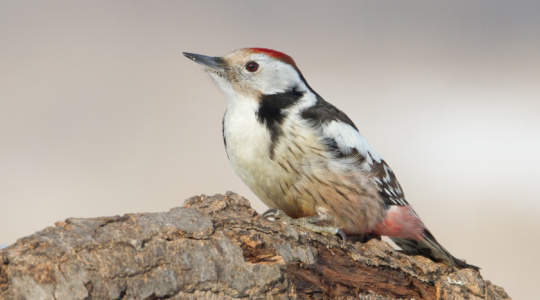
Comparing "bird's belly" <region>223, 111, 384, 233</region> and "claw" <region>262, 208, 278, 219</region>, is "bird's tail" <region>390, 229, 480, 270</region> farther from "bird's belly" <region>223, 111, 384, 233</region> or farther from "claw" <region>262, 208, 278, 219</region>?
"claw" <region>262, 208, 278, 219</region>

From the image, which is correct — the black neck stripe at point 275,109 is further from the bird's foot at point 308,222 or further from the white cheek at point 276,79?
the bird's foot at point 308,222

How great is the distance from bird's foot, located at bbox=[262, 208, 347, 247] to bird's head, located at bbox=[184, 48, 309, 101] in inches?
19.4

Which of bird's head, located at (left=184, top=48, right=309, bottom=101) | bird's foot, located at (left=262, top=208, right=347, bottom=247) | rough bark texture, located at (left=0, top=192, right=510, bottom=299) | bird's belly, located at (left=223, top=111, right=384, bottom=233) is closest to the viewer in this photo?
rough bark texture, located at (left=0, top=192, right=510, bottom=299)

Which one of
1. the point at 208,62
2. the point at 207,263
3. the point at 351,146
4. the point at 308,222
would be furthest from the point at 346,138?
the point at 207,263

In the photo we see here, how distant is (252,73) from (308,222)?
0.65m

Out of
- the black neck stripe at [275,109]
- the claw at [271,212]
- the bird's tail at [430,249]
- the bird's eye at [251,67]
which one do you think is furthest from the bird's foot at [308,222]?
the bird's eye at [251,67]

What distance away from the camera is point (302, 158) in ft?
6.98

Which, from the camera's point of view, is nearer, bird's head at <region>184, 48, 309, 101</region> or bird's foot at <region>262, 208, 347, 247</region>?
bird's foot at <region>262, 208, 347, 247</region>

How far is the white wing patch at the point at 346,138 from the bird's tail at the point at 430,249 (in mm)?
337

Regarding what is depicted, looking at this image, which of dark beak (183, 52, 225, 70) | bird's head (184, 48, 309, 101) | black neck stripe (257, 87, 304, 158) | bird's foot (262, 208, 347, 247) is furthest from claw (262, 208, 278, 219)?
dark beak (183, 52, 225, 70)

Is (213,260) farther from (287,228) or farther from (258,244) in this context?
(287,228)

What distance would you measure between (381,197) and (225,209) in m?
0.76

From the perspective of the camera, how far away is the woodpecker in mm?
2129

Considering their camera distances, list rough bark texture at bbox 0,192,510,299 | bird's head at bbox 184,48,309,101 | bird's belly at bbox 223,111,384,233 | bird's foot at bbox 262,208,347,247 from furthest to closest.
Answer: bird's head at bbox 184,48,309,101 < bird's belly at bbox 223,111,384,233 < bird's foot at bbox 262,208,347,247 < rough bark texture at bbox 0,192,510,299
